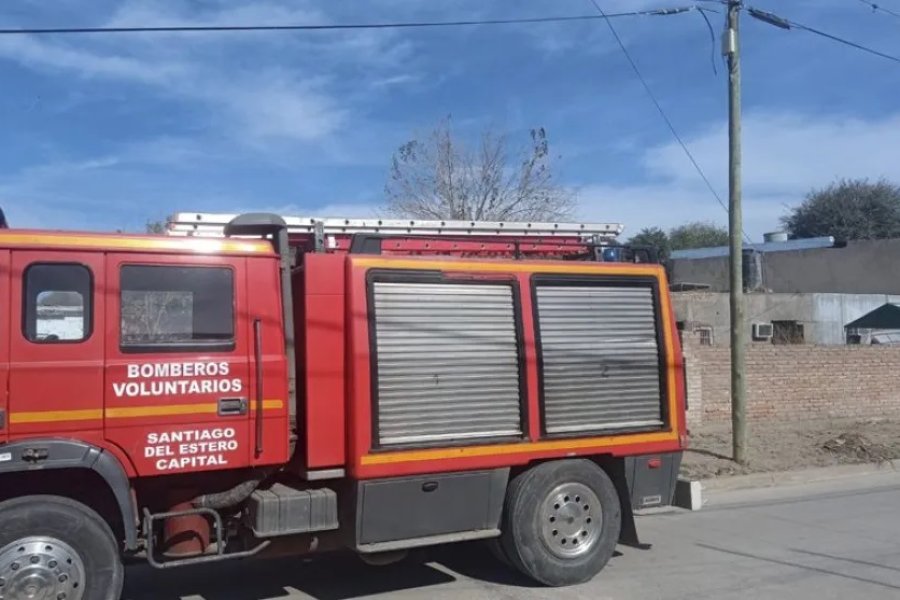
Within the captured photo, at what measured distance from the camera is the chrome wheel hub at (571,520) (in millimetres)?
7340

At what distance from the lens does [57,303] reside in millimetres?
5906

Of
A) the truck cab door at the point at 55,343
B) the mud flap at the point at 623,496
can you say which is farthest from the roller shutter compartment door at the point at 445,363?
the truck cab door at the point at 55,343

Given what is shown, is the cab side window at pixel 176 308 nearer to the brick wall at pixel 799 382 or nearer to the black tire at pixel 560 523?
the black tire at pixel 560 523

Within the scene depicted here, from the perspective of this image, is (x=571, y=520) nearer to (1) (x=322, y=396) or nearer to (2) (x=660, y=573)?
(2) (x=660, y=573)

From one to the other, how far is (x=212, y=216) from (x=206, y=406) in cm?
157

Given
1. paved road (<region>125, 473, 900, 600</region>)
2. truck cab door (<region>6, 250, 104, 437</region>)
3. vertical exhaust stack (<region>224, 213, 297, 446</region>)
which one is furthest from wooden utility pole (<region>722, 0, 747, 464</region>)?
truck cab door (<region>6, 250, 104, 437</region>)

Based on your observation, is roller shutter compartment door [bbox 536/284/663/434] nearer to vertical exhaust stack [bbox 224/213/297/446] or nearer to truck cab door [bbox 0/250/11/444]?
vertical exhaust stack [bbox 224/213/297/446]

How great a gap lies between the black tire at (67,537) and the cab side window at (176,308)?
1055 mm

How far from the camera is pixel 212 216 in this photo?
22.9ft

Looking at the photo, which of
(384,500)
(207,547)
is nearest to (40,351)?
(207,547)

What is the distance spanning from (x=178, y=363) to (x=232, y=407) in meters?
0.46

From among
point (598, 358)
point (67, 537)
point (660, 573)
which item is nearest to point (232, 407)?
point (67, 537)

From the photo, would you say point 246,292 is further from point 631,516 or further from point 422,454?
point 631,516

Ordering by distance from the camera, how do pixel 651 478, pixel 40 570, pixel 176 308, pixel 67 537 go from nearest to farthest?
pixel 40 570 < pixel 67 537 < pixel 176 308 < pixel 651 478
